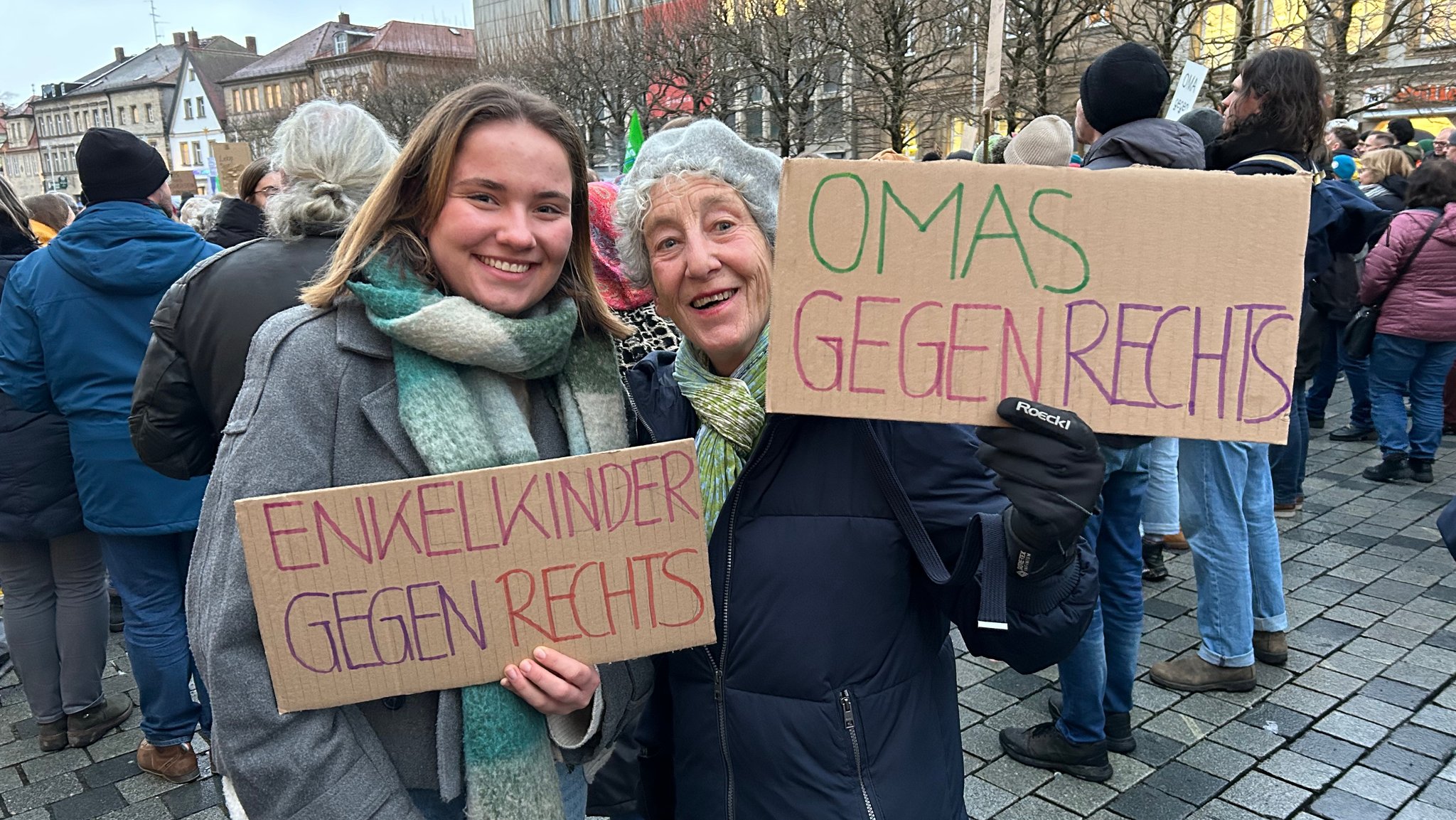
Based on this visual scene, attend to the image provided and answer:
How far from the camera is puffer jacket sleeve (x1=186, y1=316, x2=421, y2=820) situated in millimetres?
1415

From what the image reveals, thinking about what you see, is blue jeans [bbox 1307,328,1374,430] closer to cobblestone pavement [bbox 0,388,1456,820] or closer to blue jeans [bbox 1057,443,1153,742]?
cobblestone pavement [bbox 0,388,1456,820]

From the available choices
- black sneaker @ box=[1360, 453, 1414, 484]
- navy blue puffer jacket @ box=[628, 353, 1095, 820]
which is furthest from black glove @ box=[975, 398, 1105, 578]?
black sneaker @ box=[1360, 453, 1414, 484]

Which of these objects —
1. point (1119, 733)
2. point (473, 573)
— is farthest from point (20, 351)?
point (1119, 733)

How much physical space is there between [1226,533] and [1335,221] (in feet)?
5.84

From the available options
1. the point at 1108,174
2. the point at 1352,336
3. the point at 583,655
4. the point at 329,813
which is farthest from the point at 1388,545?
the point at 329,813

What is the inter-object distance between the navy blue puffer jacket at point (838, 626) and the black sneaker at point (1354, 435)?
764 centimetres

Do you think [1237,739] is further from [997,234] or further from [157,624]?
[157,624]

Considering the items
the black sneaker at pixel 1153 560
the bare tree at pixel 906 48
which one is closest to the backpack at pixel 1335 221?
the black sneaker at pixel 1153 560

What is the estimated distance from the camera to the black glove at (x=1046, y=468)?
1.40 m

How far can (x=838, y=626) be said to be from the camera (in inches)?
63.9

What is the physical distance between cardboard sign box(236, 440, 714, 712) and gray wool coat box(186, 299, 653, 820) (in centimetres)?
5

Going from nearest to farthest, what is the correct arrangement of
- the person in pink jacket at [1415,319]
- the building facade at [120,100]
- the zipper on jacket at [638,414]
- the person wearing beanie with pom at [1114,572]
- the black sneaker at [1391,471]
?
1. the zipper on jacket at [638,414]
2. the person wearing beanie with pom at [1114,572]
3. the person in pink jacket at [1415,319]
4. the black sneaker at [1391,471]
5. the building facade at [120,100]

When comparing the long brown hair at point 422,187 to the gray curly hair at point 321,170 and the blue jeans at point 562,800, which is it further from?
the gray curly hair at point 321,170

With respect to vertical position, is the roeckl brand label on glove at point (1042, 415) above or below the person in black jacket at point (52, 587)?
above
